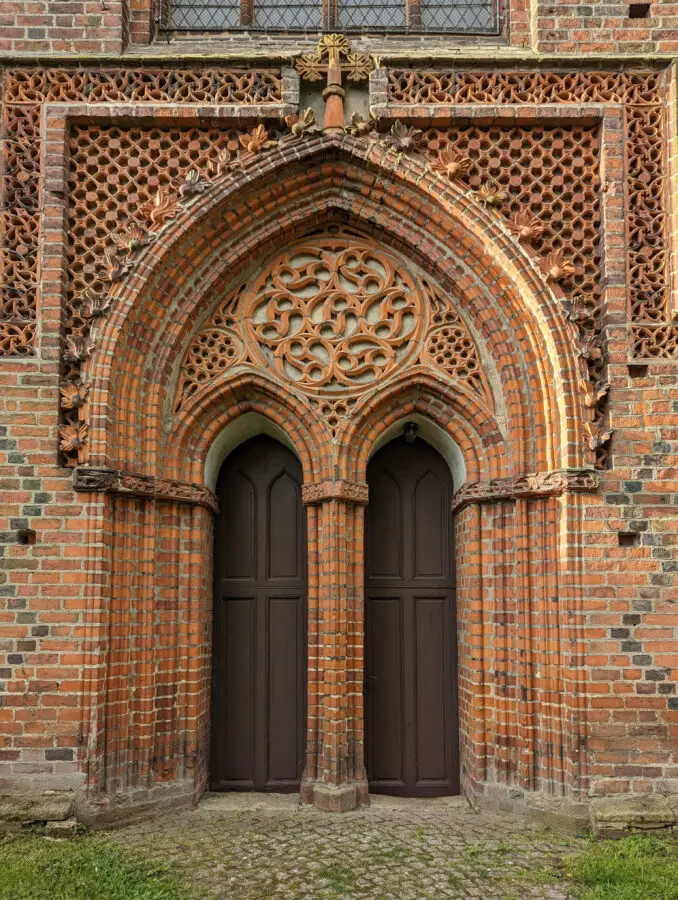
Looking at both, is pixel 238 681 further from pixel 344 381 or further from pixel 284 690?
pixel 344 381

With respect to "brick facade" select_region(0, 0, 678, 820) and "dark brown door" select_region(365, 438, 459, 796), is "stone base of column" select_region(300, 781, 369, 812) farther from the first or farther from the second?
"dark brown door" select_region(365, 438, 459, 796)

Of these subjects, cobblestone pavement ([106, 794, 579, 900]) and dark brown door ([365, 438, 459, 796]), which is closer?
cobblestone pavement ([106, 794, 579, 900])

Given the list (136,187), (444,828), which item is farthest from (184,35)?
(444,828)

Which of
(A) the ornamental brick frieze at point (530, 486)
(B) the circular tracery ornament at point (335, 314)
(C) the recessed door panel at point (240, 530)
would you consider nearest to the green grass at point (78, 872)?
(C) the recessed door panel at point (240, 530)

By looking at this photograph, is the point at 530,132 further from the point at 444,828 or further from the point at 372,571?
the point at 444,828

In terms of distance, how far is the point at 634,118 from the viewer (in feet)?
19.6

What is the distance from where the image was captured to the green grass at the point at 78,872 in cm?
439

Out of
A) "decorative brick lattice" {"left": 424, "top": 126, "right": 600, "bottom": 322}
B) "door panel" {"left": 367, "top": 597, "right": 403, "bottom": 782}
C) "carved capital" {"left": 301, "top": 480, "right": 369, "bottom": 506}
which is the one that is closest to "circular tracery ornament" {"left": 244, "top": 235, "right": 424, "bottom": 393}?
"carved capital" {"left": 301, "top": 480, "right": 369, "bottom": 506}

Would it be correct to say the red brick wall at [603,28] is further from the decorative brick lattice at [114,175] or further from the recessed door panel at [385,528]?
the recessed door panel at [385,528]

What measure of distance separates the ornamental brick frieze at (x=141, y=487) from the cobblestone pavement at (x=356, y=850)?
7.77 feet

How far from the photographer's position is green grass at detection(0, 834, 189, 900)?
4.39 m

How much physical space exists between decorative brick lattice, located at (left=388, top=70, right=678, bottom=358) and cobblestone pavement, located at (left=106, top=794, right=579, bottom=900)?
3670 mm

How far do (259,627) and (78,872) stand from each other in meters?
2.30

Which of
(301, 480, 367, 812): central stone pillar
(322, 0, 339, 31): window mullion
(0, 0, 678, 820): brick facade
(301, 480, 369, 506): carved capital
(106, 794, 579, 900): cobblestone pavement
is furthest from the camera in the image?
(322, 0, 339, 31): window mullion
